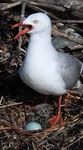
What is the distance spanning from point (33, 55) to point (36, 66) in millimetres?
104

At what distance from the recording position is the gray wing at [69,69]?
482cm

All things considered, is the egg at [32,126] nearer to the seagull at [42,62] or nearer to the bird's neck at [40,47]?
the seagull at [42,62]

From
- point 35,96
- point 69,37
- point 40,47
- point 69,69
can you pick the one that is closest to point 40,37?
point 40,47

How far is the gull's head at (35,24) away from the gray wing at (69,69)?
1.38 ft

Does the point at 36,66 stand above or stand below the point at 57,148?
above

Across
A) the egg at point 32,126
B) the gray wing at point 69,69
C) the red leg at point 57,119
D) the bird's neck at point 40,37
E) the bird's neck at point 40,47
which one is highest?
the bird's neck at point 40,37

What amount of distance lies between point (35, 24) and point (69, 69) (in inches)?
27.1

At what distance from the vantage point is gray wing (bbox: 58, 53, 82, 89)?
4816mm

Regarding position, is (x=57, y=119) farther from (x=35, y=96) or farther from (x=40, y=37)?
(x=40, y=37)

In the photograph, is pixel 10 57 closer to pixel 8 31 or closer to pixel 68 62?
pixel 8 31

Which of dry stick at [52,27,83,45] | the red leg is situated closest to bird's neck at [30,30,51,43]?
the red leg

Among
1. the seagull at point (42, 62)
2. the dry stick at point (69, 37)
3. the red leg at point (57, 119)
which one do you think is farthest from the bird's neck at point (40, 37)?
the dry stick at point (69, 37)

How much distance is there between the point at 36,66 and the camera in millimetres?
4633

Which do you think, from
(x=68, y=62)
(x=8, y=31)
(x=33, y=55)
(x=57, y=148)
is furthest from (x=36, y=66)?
(x=8, y=31)
